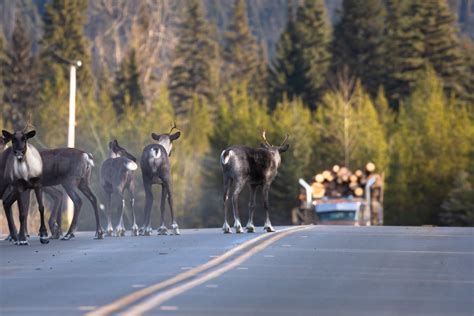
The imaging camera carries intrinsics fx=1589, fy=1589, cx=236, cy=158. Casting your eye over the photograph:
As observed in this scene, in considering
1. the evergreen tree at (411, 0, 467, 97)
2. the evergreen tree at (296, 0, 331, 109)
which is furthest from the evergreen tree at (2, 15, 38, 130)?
the evergreen tree at (411, 0, 467, 97)

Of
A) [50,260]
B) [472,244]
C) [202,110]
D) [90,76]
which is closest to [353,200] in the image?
[472,244]

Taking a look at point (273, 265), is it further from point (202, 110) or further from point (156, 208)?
point (202, 110)

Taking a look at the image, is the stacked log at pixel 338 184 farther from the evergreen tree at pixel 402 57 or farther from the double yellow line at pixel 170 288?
the evergreen tree at pixel 402 57

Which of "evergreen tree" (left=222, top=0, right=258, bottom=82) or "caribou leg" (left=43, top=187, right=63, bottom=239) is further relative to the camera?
"evergreen tree" (left=222, top=0, right=258, bottom=82)

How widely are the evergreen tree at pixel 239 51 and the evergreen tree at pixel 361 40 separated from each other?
19487 millimetres

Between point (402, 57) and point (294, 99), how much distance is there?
1931 centimetres

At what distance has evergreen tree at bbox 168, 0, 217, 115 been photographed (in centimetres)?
12719

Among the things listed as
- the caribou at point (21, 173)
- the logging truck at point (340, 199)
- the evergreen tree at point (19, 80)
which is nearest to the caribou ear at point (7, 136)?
the caribou at point (21, 173)

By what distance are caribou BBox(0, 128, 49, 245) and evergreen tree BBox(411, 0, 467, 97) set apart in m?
89.1

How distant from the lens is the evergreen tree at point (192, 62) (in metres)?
127

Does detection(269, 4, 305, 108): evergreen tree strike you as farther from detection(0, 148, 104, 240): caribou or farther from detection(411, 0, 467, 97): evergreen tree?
detection(0, 148, 104, 240): caribou

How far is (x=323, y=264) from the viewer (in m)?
20.1

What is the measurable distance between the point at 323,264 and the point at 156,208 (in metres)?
58.0

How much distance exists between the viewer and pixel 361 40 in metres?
121
